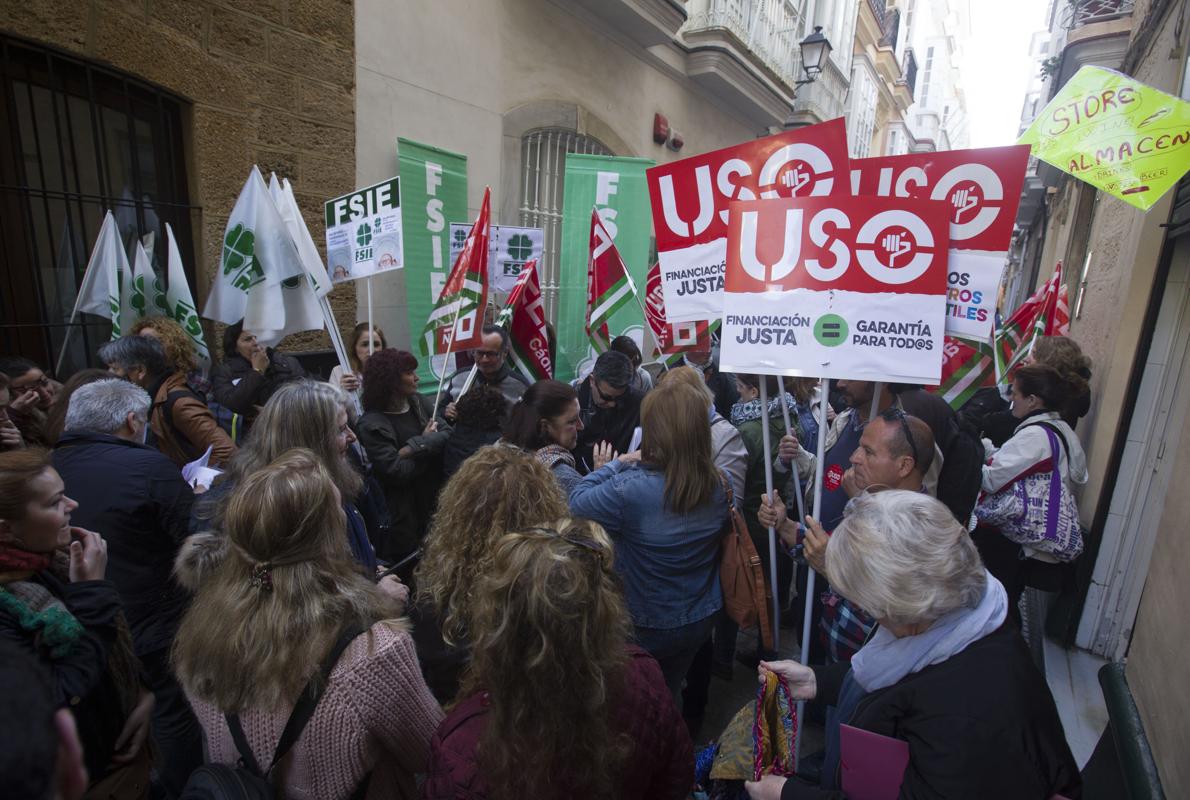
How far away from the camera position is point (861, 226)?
2.35m

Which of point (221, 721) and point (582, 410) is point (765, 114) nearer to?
point (582, 410)

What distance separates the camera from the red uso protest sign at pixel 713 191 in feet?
8.75

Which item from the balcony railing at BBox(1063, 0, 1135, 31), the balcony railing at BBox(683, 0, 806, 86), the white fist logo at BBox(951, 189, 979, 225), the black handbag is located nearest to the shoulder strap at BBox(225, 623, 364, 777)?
the black handbag

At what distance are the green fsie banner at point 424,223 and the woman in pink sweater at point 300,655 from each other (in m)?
4.06

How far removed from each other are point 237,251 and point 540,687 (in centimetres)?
357

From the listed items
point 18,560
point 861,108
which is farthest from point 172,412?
point 861,108

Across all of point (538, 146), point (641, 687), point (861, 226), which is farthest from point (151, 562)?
point (538, 146)

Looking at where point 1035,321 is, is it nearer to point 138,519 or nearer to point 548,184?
point 548,184

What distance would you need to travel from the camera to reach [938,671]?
4.60 feet

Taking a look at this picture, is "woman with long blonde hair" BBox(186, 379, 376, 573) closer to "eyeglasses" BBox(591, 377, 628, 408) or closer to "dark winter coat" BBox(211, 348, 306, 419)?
"dark winter coat" BBox(211, 348, 306, 419)

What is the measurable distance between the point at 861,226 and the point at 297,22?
484 centimetres

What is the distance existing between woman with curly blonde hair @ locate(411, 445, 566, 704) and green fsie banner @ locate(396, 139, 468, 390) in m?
3.66

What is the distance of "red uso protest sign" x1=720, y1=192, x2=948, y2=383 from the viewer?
7.54ft

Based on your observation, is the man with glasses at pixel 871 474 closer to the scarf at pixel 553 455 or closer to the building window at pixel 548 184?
the scarf at pixel 553 455
